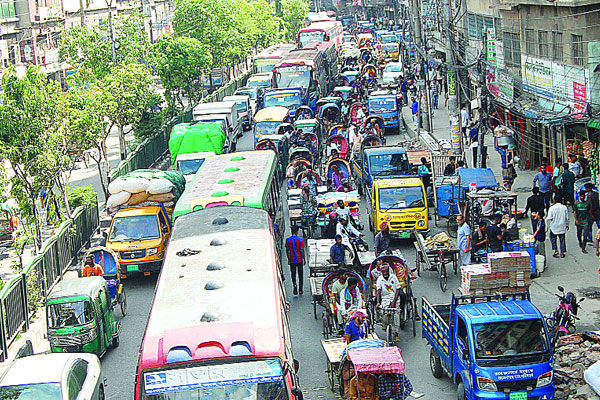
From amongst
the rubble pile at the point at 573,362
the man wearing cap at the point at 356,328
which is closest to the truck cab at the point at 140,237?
the man wearing cap at the point at 356,328

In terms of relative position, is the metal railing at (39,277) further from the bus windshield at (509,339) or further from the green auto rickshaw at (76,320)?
the bus windshield at (509,339)

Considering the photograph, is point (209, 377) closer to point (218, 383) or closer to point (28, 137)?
point (218, 383)

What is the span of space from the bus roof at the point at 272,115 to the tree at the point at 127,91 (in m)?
5.04

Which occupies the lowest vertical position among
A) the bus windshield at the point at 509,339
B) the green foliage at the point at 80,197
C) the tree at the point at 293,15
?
the bus windshield at the point at 509,339

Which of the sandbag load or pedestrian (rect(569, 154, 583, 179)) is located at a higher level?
the sandbag load

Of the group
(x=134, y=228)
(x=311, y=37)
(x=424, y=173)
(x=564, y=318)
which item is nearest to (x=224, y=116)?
(x=424, y=173)

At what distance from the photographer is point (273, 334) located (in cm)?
1182

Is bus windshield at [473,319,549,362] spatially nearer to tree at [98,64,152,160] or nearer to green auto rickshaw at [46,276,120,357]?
green auto rickshaw at [46,276,120,357]

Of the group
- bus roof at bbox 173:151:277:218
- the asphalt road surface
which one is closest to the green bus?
bus roof at bbox 173:151:277:218

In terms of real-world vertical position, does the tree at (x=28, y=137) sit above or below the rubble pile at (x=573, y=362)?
above

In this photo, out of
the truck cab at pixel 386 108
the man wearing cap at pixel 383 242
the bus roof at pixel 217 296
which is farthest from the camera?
the truck cab at pixel 386 108

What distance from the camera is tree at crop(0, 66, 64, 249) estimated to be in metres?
24.6

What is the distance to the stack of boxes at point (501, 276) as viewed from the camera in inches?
669

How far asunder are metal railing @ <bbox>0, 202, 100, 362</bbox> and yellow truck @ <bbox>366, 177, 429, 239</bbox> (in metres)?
8.15
